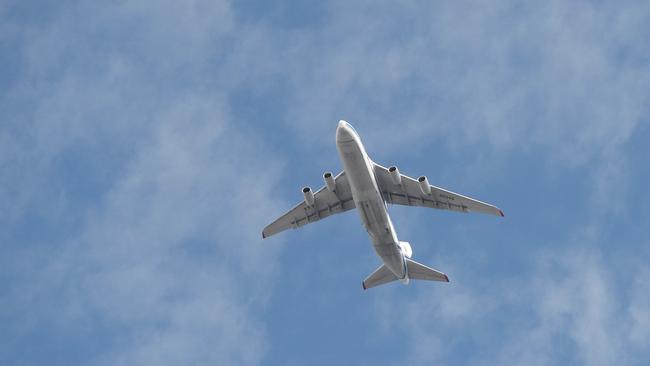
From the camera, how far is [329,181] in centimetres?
7375

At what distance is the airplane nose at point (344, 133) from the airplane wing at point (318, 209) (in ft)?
27.0

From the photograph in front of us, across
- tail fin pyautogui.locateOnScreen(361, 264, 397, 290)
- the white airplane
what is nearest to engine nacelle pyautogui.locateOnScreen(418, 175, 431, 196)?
the white airplane

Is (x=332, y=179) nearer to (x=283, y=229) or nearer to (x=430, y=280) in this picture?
(x=283, y=229)

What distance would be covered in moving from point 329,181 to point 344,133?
731cm

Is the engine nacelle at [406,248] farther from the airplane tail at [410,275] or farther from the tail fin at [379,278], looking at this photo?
the tail fin at [379,278]

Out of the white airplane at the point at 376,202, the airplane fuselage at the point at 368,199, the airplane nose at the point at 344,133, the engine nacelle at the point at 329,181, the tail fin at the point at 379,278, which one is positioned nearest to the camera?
the airplane nose at the point at 344,133

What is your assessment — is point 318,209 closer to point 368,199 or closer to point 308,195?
point 308,195

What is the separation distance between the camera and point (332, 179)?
73812 mm

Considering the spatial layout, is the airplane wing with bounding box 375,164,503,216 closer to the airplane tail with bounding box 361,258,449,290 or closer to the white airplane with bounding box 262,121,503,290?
the white airplane with bounding box 262,121,503,290

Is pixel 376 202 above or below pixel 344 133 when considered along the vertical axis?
below

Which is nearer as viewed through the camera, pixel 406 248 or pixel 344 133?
pixel 344 133

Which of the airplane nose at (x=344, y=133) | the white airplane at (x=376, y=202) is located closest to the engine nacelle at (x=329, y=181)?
the white airplane at (x=376, y=202)

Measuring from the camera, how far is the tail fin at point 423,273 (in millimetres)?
76312

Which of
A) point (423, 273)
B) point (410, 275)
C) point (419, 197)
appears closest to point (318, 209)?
point (419, 197)
